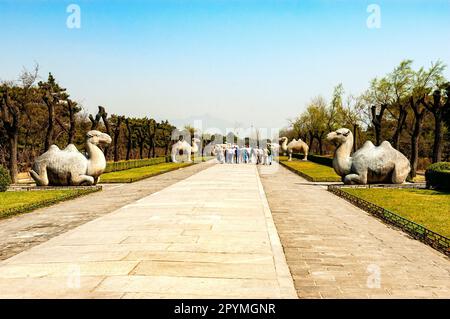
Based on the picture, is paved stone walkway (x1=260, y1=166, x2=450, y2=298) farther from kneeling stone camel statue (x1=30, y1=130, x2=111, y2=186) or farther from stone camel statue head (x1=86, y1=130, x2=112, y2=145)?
stone camel statue head (x1=86, y1=130, x2=112, y2=145)

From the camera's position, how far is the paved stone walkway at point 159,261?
558cm

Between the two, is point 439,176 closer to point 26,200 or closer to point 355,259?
point 355,259

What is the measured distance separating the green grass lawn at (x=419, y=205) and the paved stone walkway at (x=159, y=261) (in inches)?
161

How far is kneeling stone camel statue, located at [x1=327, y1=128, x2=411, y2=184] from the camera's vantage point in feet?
68.2

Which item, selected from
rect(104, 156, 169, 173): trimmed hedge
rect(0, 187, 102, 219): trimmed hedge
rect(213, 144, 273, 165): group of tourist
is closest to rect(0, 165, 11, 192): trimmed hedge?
rect(0, 187, 102, 219): trimmed hedge

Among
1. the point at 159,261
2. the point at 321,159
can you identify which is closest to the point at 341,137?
the point at 159,261

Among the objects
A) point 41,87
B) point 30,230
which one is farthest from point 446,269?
point 41,87

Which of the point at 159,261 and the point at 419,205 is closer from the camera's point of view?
the point at 159,261

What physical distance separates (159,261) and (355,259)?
136 inches

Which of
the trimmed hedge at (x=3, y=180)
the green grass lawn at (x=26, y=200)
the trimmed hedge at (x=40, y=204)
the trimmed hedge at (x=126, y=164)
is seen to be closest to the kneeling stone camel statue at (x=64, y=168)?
the trimmed hedge at (x=3, y=180)

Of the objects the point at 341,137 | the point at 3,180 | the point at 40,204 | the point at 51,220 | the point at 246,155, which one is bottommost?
the point at 51,220

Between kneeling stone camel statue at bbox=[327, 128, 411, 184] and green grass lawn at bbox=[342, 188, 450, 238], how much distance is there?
1870 millimetres

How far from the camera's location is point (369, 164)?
20.8m
